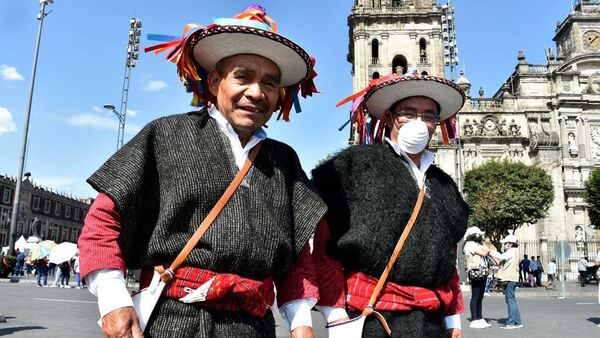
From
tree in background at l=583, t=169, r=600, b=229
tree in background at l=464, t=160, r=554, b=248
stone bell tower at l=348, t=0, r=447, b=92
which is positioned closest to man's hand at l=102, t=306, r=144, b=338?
tree in background at l=464, t=160, r=554, b=248

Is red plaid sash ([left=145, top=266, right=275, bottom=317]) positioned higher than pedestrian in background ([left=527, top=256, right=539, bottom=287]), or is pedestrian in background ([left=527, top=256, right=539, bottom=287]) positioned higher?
red plaid sash ([left=145, top=266, right=275, bottom=317])

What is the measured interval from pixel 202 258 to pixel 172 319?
0.27 meters

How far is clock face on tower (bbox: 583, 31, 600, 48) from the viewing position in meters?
44.0

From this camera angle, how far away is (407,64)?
4094cm

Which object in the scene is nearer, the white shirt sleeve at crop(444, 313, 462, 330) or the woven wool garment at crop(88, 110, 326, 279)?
the woven wool garment at crop(88, 110, 326, 279)

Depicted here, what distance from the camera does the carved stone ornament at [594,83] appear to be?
39938 mm

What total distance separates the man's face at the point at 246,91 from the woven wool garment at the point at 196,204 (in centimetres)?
12

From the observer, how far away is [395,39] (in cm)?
4144

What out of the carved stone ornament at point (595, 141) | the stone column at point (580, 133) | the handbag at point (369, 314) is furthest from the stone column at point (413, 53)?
the handbag at point (369, 314)

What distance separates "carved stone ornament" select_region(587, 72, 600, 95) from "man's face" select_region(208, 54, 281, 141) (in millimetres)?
45572

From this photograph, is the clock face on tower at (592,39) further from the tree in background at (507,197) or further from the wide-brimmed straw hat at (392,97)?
the wide-brimmed straw hat at (392,97)

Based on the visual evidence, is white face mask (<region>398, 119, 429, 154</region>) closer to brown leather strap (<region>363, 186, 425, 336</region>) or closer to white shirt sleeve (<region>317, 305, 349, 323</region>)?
brown leather strap (<region>363, 186, 425, 336</region>)

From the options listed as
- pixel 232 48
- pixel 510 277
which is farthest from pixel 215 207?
pixel 510 277

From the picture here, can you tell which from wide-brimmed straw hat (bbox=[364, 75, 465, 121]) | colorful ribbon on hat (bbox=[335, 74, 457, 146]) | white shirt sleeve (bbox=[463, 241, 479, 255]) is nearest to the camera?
wide-brimmed straw hat (bbox=[364, 75, 465, 121])
